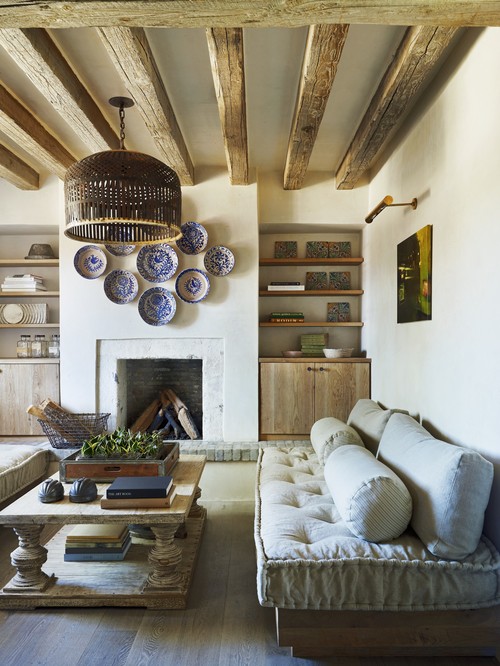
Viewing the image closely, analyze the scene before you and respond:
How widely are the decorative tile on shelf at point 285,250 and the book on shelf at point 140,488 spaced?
9.65ft

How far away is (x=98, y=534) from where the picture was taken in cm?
247

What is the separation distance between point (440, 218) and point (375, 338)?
165cm

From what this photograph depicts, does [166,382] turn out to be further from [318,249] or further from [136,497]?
[136,497]

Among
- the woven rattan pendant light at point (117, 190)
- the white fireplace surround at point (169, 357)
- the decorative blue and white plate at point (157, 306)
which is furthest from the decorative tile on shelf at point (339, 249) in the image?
the woven rattan pendant light at point (117, 190)

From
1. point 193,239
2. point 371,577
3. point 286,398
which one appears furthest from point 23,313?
point 371,577

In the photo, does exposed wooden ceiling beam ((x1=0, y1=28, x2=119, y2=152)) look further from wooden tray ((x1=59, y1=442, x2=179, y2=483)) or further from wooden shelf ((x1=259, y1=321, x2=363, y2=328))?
wooden shelf ((x1=259, y1=321, x2=363, y2=328))

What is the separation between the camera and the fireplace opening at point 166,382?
4793 millimetres

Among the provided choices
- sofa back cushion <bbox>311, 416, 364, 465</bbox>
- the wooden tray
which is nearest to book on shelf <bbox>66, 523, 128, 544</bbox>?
the wooden tray

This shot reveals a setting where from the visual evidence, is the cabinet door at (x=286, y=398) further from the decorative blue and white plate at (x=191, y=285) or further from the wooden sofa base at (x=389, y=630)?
the wooden sofa base at (x=389, y=630)

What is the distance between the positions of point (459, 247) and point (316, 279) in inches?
99.8

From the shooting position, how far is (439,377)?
2469mm

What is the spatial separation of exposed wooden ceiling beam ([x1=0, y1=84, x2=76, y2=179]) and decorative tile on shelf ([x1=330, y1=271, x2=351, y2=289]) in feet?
8.43

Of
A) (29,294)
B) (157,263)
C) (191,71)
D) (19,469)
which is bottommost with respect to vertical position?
(19,469)

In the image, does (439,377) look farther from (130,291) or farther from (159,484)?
(130,291)
